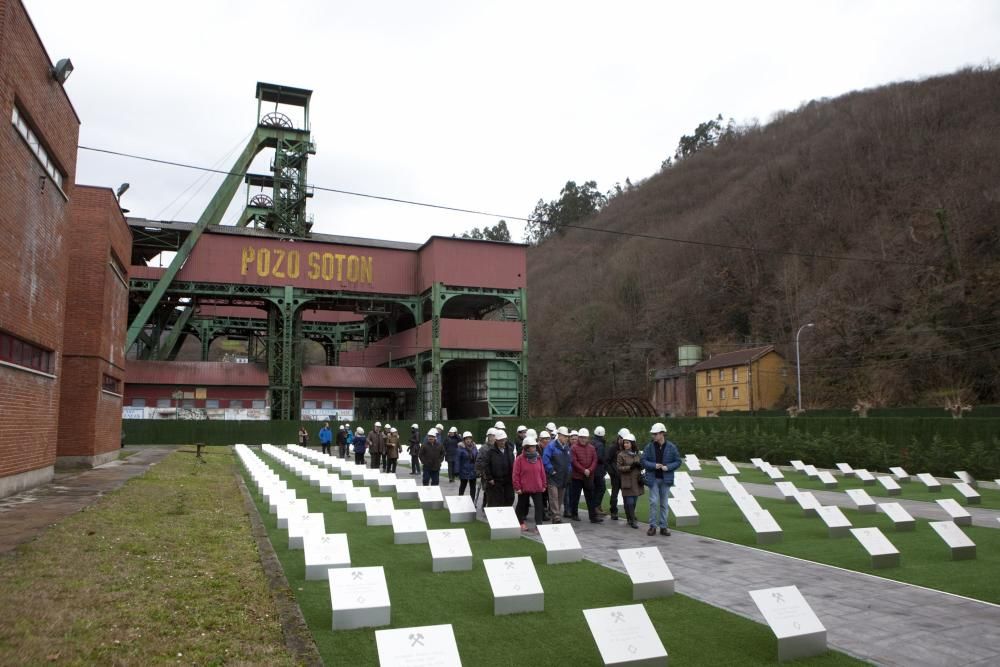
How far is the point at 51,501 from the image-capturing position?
1360cm

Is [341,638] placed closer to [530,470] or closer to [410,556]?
[410,556]

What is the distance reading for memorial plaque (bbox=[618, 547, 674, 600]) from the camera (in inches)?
297

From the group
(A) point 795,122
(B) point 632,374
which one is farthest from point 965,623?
(A) point 795,122

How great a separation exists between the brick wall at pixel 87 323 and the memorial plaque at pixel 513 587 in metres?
18.3

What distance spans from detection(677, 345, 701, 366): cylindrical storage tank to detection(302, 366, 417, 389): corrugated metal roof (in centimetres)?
2487

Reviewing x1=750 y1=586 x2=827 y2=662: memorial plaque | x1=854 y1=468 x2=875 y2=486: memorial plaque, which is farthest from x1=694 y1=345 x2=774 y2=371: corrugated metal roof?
x1=750 y1=586 x2=827 y2=662: memorial plaque

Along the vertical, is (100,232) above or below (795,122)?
below

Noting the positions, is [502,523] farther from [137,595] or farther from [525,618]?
[137,595]

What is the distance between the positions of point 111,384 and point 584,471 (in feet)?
61.8

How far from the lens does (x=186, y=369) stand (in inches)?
1849

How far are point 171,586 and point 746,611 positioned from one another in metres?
6.09

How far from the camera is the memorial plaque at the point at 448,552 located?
29.6 feet

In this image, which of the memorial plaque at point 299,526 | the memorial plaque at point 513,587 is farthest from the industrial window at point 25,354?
the memorial plaque at point 513,587

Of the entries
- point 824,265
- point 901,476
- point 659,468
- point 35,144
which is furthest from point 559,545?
point 824,265
